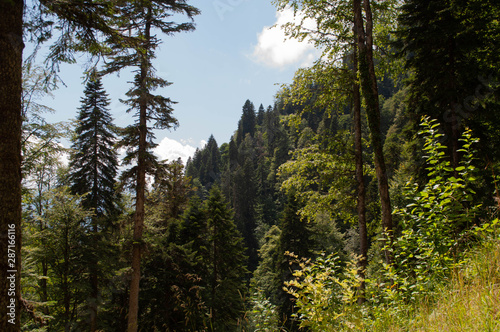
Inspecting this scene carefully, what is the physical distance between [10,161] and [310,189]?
341 inches

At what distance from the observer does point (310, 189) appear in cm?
1030

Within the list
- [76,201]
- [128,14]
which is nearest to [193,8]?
[128,14]

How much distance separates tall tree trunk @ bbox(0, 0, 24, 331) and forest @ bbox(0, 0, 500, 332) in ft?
0.06

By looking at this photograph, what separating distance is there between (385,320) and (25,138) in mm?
15497

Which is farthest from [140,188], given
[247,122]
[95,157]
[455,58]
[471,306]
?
[247,122]

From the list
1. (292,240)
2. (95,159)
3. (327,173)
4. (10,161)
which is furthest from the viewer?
(292,240)

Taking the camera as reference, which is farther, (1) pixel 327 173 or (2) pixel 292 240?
(2) pixel 292 240

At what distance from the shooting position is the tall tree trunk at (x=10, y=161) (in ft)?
11.4

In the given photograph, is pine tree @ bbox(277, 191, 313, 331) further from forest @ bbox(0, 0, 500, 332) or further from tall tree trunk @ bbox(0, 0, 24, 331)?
tall tree trunk @ bbox(0, 0, 24, 331)

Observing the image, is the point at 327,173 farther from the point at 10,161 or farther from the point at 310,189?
the point at 10,161

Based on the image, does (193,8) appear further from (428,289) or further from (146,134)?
(428,289)

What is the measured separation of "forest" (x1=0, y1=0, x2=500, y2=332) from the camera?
365 cm

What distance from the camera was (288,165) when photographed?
29.6 ft

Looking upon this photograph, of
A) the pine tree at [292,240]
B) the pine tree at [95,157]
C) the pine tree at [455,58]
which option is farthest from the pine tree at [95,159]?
the pine tree at [455,58]
